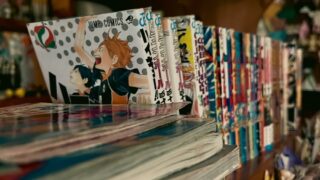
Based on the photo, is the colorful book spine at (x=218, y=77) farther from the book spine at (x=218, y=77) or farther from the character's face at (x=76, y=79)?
the character's face at (x=76, y=79)

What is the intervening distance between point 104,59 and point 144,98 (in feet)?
0.24

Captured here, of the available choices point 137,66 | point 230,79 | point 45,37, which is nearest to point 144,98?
point 137,66

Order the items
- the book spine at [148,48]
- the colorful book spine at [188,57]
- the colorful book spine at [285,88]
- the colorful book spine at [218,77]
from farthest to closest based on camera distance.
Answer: the colorful book spine at [285,88]
the colorful book spine at [218,77]
the colorful book spine at [188,57]
the book spine at [148,48]

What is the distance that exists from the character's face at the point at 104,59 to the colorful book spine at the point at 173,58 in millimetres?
86

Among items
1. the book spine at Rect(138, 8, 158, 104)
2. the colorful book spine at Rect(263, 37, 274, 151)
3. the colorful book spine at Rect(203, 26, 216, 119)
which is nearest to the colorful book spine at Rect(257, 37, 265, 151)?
the colorful book spine at Rect(263, 37, 274, 151)

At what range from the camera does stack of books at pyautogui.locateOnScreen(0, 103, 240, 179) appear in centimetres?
23

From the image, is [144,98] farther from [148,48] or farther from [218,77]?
[218,77]

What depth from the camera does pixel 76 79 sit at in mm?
495

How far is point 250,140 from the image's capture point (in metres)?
0.78

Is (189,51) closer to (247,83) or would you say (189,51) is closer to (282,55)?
(247,83)

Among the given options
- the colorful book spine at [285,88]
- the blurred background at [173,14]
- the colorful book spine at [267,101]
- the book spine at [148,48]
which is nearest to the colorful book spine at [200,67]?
the book spine at [148,48]

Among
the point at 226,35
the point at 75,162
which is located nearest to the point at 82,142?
the point at 75,162

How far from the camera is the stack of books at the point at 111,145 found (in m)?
0.23

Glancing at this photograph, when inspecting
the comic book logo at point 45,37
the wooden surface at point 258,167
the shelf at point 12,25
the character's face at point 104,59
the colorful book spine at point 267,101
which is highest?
the shelf at point 12,25
